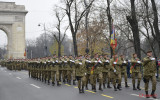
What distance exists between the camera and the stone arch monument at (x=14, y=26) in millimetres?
60219

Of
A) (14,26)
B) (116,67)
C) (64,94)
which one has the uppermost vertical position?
(14,26)

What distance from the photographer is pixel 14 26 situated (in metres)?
60.8

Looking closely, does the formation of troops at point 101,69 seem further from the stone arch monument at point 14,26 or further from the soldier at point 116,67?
the stone arch monument at point 14,26

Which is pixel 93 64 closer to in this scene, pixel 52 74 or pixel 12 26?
pixel 52 74

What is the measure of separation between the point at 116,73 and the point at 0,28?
51.1 metres

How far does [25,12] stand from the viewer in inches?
2422

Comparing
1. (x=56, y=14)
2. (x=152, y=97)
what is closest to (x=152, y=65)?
(x=152, y=97)

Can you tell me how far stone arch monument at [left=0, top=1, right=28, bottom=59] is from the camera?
60.2 m

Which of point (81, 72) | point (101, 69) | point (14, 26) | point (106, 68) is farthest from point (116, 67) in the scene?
point (14, 26)

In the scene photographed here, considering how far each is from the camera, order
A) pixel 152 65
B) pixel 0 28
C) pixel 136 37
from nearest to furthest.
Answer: pixel 152 65
pixel 136 37
pixel 0 28

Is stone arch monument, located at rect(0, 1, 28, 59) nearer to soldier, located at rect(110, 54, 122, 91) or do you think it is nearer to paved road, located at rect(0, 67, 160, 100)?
paved road, located at rect(0, 67, 160, 100)

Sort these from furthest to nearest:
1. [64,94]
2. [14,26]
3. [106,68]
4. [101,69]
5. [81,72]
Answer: [14,26]
[106,68]
[101,69]
[81,72]
[64,94]

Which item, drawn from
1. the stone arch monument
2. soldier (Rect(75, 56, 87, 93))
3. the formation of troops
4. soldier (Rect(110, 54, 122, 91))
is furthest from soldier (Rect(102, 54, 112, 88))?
the stone arch monument

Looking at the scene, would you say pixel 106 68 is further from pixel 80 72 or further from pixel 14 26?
pixel 14 26
